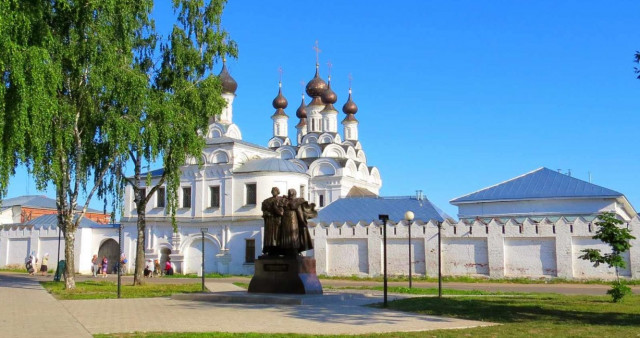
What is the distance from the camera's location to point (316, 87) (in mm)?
Answer: 52156

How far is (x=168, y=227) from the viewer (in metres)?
37.5

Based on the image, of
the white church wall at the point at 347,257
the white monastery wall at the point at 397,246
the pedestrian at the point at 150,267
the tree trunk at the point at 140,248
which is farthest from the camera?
the pedestrian at the point at 150,267

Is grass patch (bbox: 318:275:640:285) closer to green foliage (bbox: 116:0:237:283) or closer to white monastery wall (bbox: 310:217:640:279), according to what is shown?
white monastery wall (bbox: 310:217:640:279)

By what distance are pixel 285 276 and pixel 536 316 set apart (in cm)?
591

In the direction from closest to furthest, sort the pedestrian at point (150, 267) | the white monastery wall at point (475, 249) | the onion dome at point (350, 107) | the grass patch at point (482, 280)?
the grass patch at point (482, 280)
the white monastery wall at point (475, 249)
the pedestrian at point (150, 267)
the onion dome at point (350, 107)

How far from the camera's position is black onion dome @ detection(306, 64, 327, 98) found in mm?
52094

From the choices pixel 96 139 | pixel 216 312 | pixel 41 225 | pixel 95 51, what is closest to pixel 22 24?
pixel 95 51

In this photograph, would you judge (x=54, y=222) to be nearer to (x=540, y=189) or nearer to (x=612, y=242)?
(x=540, y=189)

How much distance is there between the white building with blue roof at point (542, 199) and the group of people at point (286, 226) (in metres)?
17.4

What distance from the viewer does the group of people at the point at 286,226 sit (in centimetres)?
1538

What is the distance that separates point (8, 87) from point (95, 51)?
3.94 meters

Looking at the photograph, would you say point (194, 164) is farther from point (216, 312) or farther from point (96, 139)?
point (216, 312)

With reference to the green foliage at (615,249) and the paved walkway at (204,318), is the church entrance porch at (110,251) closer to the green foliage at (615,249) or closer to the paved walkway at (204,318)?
the paved walkway at (204,318)

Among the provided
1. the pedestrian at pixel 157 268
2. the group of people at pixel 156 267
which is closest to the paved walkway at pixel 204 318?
the group of people at pixel 156 267
